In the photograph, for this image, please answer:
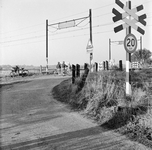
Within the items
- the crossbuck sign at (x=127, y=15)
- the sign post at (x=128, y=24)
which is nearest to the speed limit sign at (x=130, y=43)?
the sign post at (x=128, y=24)

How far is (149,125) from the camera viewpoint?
174 inches

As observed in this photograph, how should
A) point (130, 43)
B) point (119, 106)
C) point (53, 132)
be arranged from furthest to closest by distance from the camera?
point (130, 43) → point (119, 106) → point (53, 132)

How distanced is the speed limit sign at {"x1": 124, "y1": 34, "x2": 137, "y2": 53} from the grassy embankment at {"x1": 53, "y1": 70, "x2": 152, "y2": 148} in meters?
1.36

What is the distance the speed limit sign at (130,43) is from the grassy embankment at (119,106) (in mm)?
1364

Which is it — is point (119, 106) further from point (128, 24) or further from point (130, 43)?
point (128, 24)

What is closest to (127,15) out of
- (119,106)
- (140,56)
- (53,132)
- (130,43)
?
(130,43)

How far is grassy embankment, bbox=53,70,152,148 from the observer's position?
14.9 feet

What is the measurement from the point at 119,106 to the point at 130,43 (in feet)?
6.77

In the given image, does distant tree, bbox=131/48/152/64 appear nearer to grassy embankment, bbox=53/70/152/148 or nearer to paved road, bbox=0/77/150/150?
grassy embankment, bbox=53/70/152/148

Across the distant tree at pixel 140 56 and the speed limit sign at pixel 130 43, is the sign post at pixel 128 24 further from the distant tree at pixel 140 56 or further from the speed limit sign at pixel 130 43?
the distant tree at pixel 140 56

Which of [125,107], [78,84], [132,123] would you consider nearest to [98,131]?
[132,123]

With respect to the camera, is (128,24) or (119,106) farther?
(128,24)

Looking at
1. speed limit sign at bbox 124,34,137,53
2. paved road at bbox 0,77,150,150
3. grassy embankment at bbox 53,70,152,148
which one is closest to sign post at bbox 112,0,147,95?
speed limit sign at bbox 124,34,137,53

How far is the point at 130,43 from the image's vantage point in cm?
635
